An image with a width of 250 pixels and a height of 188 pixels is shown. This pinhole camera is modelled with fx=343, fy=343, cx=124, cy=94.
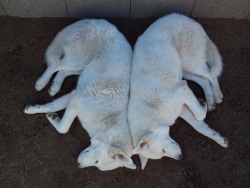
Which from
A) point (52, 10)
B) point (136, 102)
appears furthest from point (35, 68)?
point (136, 102)

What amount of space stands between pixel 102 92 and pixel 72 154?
1023mm

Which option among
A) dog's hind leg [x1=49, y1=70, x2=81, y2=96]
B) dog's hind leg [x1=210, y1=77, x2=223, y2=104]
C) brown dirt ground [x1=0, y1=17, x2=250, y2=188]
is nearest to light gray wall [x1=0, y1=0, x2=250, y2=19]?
brown dirt ground [x1=0, y1=17, x2=250, y2=188]

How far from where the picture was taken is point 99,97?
389 cm

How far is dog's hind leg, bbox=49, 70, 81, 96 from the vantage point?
451 centimetres

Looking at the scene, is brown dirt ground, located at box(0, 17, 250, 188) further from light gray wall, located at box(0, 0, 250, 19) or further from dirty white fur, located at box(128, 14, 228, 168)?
dirty white fur, located at box(128, 14, 228, 168)

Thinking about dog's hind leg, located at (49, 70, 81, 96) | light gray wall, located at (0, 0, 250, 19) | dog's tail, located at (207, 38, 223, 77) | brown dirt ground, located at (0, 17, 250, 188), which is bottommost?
brown dirt ground, located at (0, 17, 250, 188)

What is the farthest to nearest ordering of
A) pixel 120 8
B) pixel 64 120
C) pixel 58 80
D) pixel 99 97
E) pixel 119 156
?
pixel 120 8 < pixel 58 80 < pixel 64 120 < pixel 99 97 < pixel 119 156

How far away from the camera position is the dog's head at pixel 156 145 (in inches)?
141

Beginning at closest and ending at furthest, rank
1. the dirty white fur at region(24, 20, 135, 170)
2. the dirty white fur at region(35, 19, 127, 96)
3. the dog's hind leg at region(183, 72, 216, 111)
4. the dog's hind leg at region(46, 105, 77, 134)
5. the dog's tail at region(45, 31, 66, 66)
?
1. the dirty white fur at region(24, 20, 135, 170)
2. the dog's hind leg at region(46, 105, 77, 134)
3. the dirty white fur at region(35, 19, 127, 96)
4. the dog's tail at region(45, 31, 66, 66)
5. the dog's hind leg at region(183, 72, 216, 111)

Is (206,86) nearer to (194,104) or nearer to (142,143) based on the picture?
(194,104)

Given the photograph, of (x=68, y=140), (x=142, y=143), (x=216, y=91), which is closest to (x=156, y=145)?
(x=142, y=143)

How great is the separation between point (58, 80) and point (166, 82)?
1476 millimetres

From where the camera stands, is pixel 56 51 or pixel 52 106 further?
pixel 56 51

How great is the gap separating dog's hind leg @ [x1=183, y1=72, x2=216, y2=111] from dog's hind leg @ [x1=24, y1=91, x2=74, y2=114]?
163cm
